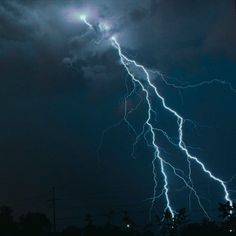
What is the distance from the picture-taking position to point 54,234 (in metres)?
Answer: 45.3

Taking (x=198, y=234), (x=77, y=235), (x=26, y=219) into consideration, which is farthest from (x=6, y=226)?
(x=198, y=234)

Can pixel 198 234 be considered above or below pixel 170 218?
below

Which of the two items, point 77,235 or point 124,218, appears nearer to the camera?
point 77,235

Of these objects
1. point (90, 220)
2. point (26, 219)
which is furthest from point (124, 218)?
point (26, 219)

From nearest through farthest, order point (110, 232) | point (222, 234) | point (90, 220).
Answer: point (222, 234) < point (110, 232) < point (90, 220)

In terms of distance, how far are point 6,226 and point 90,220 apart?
853cm

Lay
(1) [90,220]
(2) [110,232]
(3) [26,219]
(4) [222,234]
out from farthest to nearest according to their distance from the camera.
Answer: (1) [90,220]
(3) [26,219]
(2) [110,232]
(4) [222,234]

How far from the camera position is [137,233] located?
5266 cm

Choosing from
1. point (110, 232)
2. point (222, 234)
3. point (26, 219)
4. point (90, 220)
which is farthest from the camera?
point (90, 220)

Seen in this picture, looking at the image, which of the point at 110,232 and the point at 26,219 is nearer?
the point at 110,232

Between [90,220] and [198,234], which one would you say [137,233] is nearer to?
[90,220]

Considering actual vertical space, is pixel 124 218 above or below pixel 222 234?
above

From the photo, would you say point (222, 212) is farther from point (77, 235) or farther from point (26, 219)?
point (26, 219)

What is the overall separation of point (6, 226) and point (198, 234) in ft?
43.6
